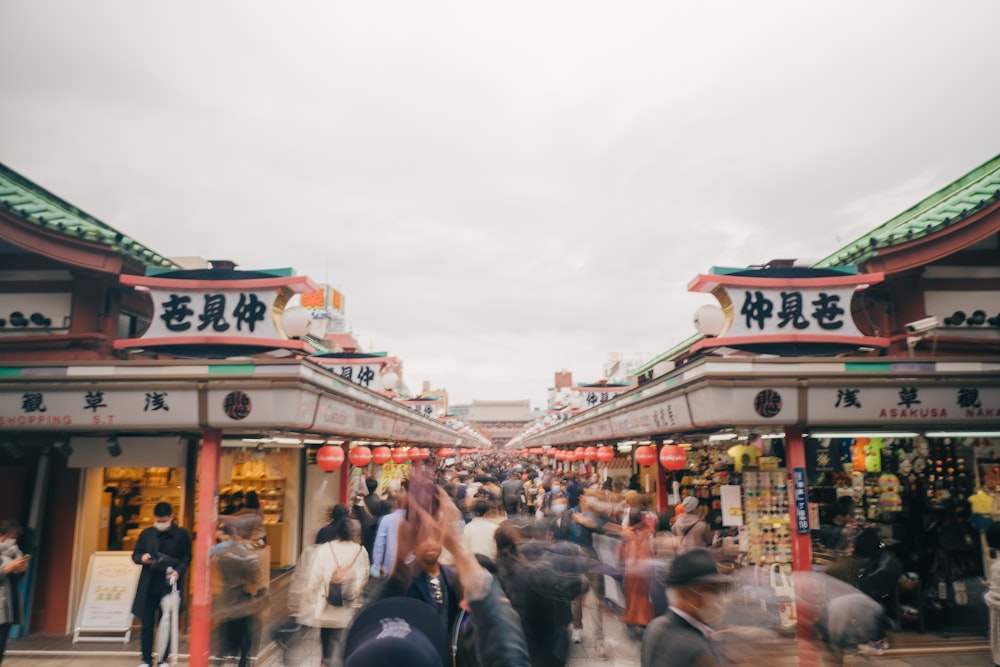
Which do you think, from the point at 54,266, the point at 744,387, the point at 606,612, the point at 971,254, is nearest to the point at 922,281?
the point at 971,254

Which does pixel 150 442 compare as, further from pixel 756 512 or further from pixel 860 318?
pixel 860 318

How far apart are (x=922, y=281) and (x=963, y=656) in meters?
6.03

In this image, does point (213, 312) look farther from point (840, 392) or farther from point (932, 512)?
point (932, 512)

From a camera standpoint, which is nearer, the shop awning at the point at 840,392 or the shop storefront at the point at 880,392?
the shop awning at the point at 840,392

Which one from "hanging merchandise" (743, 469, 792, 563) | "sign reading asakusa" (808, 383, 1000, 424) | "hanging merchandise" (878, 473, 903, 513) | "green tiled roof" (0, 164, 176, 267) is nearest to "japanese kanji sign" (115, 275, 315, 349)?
"green tiled roof" (0, 164, 176, 267)

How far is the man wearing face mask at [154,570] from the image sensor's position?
8.11 m

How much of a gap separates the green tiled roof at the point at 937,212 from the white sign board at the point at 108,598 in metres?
13.9

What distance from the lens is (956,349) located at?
10000 millimetres

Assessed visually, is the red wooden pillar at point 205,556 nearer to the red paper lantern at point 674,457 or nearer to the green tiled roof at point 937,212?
the red paper lantern at point 674,457

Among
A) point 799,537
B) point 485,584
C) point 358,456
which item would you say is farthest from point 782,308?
point 358,456

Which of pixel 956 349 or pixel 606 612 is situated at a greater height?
pixel 956 349

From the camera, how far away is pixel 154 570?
817cm

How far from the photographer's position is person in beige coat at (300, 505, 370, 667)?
692 centimetres

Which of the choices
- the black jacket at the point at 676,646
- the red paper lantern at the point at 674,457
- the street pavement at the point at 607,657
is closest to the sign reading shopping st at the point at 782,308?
the red paper lantern at the point at 674,457
